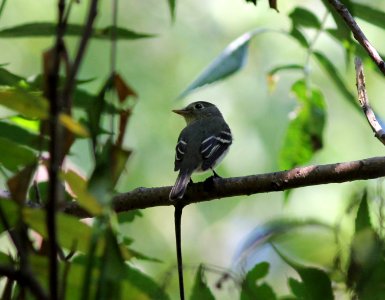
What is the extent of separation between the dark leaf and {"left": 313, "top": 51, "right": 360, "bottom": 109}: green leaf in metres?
1.70

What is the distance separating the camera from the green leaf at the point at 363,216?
4.43 feet

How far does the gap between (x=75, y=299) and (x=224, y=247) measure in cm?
610

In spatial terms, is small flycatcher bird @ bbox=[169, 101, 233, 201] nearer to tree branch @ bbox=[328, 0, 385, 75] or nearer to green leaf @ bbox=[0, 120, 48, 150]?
green leaf @ bbox=[0, 120, 48, 150]

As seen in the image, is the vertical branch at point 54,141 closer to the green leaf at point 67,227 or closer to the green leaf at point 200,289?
the green leaf at point 67,227

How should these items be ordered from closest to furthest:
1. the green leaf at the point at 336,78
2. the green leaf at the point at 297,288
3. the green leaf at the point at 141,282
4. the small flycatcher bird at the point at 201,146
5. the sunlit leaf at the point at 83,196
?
the sunlit leaf at the point at 83,196, the green leaf at the point at 297,288, the green leaf at the point at 141,282, the green leaf at the point at 336,78, the small flycatcher bird at the point at 201,146

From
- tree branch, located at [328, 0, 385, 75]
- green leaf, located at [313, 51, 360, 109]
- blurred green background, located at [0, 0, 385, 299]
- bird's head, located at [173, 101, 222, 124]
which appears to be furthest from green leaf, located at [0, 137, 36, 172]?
blurred green background, located at [0, 0, 385, 299]

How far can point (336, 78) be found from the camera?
8.66 feet

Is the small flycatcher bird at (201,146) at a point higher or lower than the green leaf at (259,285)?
higher

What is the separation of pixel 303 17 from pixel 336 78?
23 centimetres

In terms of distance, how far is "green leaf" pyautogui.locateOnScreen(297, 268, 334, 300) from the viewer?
1343mm

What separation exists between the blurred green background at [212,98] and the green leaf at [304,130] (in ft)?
9.18

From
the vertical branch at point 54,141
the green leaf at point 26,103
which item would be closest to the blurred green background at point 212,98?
the green leaf at point 26,103

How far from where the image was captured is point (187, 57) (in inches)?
269

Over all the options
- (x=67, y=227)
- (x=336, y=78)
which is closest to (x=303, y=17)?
(x=336, y=78)
